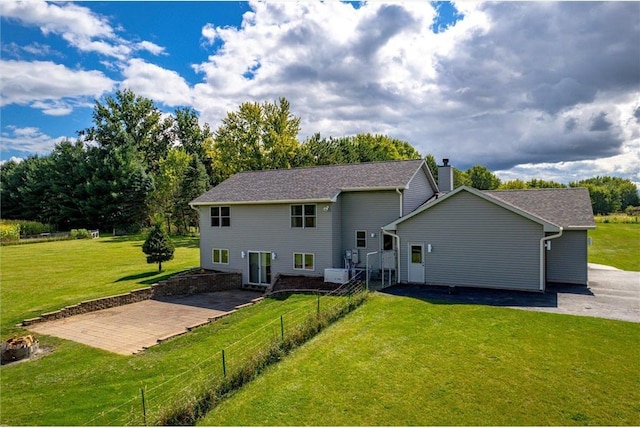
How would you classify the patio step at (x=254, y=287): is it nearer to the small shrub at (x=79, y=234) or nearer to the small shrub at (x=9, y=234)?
the small shrub at (x=79, y=234)

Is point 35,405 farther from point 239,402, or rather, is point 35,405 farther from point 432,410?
point 432,410

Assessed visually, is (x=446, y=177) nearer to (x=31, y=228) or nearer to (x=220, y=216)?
(x=220, y=216)

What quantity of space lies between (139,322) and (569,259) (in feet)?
58.7

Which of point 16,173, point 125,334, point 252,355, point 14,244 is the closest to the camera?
point 252,355

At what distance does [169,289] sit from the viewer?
63.5 ft

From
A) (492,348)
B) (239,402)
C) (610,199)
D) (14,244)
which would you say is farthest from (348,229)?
(610,199)

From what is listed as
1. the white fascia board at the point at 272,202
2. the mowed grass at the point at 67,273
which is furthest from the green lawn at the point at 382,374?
the white fascia board at the point at 272,202

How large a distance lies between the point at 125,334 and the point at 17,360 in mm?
2953

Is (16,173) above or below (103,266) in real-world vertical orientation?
above

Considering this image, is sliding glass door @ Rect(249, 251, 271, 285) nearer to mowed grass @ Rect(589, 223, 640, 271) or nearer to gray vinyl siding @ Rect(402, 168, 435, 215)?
gray vinyl siding @ Rect(402, 168, 435, 215)

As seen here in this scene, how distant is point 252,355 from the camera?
9234 mm

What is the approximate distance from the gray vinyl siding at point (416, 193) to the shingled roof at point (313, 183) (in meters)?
0.56

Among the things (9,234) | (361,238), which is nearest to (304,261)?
(361,238)

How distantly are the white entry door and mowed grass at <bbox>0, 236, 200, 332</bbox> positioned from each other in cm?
1316
